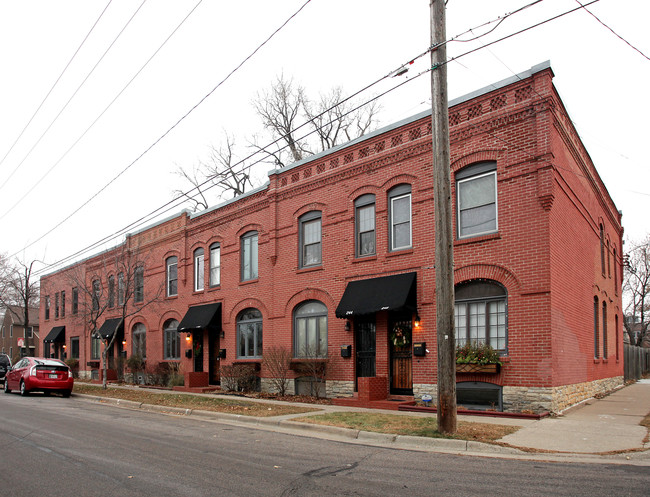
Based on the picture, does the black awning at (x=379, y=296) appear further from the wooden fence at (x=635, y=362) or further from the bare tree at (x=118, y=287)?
the wooden fence at (x=635, y=362)

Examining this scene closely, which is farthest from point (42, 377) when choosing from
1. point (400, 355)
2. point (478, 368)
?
point (478, 368)

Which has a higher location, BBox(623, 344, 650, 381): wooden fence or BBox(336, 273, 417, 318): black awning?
→ BBox(336, 273, 417, 318): black awning

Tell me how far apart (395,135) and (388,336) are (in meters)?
6.03

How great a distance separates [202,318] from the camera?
24.6 m

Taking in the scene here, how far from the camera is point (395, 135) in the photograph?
17453 millimetres

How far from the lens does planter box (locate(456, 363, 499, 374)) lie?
14.1 meters

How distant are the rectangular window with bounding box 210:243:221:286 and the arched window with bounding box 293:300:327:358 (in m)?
5.85

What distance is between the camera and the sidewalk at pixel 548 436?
9375 mm

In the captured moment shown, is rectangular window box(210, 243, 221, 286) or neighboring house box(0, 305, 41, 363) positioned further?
neighboring house box(0, 305, 41, 363)

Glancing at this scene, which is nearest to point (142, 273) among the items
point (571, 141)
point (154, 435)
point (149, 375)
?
point (149, 375)

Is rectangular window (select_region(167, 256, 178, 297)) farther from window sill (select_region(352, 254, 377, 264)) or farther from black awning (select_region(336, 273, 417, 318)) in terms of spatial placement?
window sill (select_region(352, 254, 377, 264))

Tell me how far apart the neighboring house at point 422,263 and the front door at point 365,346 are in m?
0.04

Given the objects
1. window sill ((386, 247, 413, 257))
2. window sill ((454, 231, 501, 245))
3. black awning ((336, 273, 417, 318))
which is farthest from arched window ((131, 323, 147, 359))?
window sill ((454, 231, 501, 245))

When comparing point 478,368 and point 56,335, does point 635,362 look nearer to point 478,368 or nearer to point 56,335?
point 478,368
